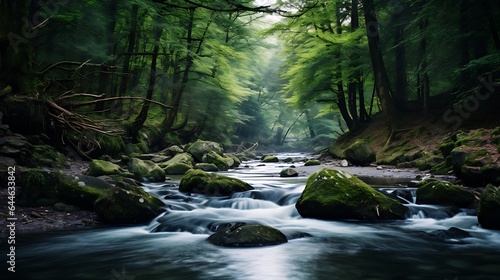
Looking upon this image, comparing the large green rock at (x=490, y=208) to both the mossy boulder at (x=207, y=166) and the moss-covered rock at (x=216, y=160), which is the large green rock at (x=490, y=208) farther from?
the moss-covered rock at (x=216, y=160)

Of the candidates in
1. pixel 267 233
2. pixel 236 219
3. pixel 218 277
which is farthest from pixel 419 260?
pixel 236 219

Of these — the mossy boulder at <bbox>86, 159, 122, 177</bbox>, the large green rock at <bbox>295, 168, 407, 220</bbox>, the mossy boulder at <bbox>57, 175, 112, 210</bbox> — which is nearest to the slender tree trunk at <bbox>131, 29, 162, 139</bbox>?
the mossy boulder at <bbox>86, 159, 122, 177</bbox>

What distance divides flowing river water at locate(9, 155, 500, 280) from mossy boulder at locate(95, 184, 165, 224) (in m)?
0.20

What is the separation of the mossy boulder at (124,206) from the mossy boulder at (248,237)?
156 cm

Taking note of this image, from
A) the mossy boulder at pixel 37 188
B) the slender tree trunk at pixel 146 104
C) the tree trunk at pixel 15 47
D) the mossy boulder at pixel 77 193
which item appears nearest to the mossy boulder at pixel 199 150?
the slender tree trunk at pixel 146 104

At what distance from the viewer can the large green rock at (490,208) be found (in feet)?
15.1

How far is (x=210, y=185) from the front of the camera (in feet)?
25.6

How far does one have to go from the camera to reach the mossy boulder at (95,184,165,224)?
5402mm

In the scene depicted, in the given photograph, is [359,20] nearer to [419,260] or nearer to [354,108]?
[354,108]

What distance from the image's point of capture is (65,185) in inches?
226

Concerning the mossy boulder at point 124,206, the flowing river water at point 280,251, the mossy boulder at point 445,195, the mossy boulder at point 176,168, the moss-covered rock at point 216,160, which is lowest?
the flowing river water at point 280,251

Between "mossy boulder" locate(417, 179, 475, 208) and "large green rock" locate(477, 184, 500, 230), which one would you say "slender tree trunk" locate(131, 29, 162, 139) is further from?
"large green rock" locate(477, 184, 500, 230)

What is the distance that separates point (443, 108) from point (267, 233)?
12.5 metres

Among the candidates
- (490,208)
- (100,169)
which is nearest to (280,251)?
(490,208)
